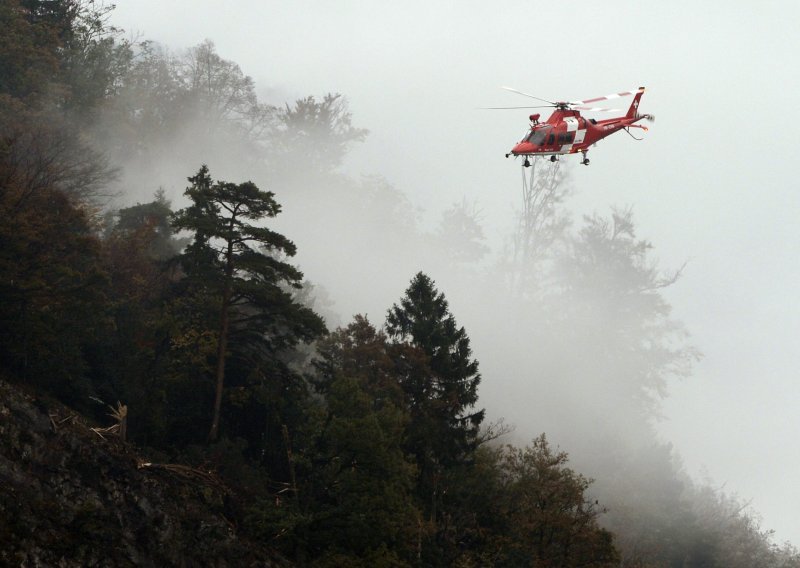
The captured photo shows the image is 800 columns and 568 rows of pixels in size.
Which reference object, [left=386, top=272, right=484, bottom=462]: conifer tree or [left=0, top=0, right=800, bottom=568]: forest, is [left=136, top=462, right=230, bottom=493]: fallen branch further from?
[left=386, top=272, right=484, bottom=462]: conifer tree

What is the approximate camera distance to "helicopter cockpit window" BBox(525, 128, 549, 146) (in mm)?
36125

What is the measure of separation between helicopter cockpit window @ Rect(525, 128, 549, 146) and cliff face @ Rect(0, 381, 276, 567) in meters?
18.3

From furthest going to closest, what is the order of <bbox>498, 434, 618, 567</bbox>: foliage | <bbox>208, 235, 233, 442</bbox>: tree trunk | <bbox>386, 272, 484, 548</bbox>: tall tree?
<bbox>386, 272, 484, 548</bbox>: tall tree, <bbox>498, 434, 618, 567</bbox>: foliage, <bbox>208, 235, 233, 442</bbox>: tree trunk

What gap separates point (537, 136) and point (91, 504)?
21.9m

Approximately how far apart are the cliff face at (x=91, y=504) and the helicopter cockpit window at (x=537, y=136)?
18288mm

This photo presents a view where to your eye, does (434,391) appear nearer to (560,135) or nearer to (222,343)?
(222,343)

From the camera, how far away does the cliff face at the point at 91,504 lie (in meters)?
22.2

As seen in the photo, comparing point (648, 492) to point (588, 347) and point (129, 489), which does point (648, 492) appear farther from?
point (129, 489)

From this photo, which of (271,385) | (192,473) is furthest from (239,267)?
(192,473)

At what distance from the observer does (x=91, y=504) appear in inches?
943

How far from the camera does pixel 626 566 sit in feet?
136

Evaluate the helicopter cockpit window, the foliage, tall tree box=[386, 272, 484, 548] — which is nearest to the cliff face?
tall tree box=[386, 272, 484, 548]

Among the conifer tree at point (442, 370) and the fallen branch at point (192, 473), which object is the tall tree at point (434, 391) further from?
the fallen branch at point (192, 473)

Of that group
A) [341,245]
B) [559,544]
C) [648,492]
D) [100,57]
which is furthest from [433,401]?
[341,245]
